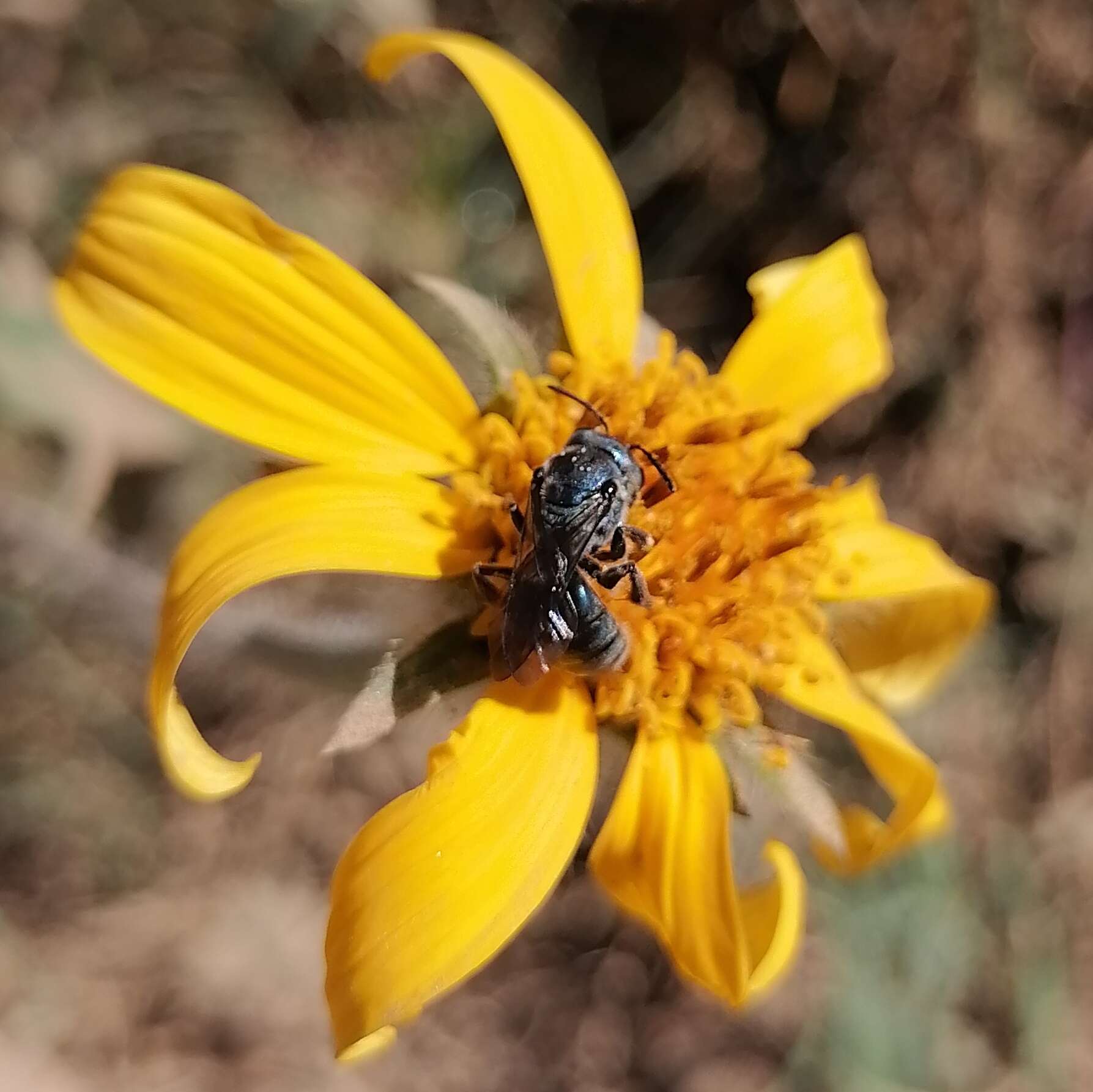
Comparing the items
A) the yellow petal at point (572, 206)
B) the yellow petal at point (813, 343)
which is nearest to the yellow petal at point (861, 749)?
the yellow petal at point (813, 343)

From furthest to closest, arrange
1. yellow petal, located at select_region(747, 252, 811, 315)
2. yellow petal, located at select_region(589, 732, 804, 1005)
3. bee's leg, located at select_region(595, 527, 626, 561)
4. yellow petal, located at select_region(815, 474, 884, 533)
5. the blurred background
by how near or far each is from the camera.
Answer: the blurred background
yellow petal, located at select_region(747, 252, 811, 315)
yellow petal, located at select_region(815, 474, 884, 533)
bee's leg, located at select_region(595, 527, 626, 561)
yellow petal, located at select_region(589, 732, 804, 1005)

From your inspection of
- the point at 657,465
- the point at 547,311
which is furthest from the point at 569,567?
the point at 547,311

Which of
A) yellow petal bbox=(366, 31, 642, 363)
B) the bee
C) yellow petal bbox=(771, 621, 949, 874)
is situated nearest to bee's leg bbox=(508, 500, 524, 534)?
the bee

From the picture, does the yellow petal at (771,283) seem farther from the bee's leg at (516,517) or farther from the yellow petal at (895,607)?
the bee's leg at (516,517)

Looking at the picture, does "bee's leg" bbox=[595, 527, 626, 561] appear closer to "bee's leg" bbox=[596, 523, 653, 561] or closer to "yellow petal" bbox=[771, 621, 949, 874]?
"bee's leg" bbox=[596, 523, 653, 561]

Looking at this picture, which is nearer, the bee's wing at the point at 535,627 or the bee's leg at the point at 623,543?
the bee's wing at the point at 535,627

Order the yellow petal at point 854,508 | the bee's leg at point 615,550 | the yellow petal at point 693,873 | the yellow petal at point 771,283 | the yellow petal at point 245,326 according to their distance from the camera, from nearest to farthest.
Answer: the yellow petal at point 245,326
the yellow petal at point 693,873
the bee's leg at point 615,550
the yellow petal at point 854,508
the yellow petal at point 771,283

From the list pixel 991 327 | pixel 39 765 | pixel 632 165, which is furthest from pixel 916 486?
pixel 39 765

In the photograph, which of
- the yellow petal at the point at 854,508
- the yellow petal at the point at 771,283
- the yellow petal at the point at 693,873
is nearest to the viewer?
the yellow petal at the point at 693,873
